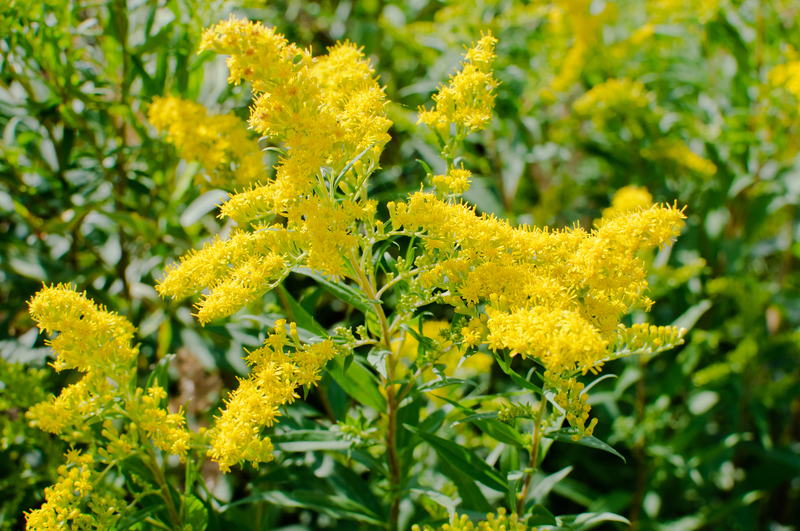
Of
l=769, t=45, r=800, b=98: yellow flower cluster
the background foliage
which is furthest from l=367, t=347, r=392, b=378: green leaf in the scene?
l=769, t=45, r=800, b=98: yellow flower cluster

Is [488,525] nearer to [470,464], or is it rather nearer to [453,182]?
[470,464]

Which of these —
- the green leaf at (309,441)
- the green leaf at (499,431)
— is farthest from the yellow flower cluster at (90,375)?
the green leaf at (499,431)

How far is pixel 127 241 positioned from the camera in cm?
209

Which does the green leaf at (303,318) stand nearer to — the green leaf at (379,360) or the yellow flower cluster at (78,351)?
the green leaf at (379,360)

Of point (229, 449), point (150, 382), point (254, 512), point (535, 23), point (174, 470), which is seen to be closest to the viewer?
point (229, 449)

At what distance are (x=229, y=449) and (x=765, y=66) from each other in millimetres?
2718

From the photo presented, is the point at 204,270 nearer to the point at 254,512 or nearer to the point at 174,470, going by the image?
the point at 254,512

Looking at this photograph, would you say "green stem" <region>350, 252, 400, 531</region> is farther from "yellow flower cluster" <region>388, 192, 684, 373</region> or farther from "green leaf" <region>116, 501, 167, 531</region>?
"green leaf" <region>116, 501, 167, 531</region>

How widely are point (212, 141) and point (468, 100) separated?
2.39ft

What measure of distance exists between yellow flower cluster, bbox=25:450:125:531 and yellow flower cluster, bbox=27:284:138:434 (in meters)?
0.09

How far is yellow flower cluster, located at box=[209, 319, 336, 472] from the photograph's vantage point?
0.94 meters

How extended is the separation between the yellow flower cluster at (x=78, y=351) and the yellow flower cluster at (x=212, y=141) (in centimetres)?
48

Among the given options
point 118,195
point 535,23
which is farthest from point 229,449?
point 535,23

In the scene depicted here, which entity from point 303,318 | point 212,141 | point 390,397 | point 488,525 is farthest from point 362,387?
point 212,141
